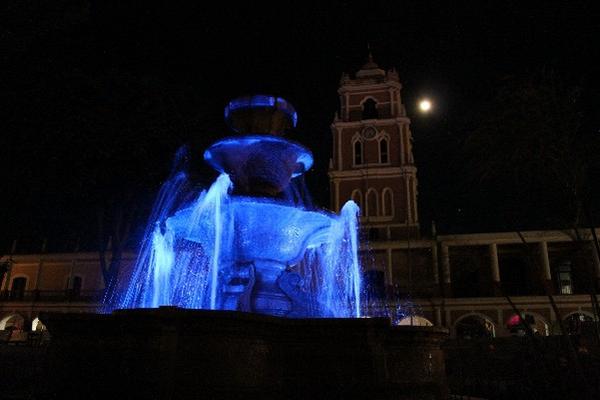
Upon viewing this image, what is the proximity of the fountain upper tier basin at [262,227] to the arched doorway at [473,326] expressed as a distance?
24685mm

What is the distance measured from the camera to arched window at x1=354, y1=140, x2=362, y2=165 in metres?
36.2

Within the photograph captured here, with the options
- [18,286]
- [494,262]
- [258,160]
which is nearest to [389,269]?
[494,262]

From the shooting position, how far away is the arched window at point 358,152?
119ft

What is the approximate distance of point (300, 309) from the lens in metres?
7.78

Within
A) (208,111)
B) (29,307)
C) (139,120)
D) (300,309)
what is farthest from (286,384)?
(29,307)

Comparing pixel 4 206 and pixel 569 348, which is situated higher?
pixel 4 206

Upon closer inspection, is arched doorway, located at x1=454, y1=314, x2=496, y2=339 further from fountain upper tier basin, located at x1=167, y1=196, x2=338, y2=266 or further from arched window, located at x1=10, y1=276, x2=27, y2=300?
arched window, located at x1=10, y1=276, x2=27, y2=300

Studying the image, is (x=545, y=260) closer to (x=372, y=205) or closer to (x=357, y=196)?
(x=372, y=205)

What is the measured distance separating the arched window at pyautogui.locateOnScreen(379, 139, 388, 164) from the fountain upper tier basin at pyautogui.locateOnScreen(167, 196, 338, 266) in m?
28.0

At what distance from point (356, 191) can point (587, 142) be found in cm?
2808

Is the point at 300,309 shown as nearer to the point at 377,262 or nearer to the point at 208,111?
the point at 208,111

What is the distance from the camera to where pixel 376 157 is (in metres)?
35.9

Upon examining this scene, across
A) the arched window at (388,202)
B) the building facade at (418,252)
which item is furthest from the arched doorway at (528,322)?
the arched window at (388,202)

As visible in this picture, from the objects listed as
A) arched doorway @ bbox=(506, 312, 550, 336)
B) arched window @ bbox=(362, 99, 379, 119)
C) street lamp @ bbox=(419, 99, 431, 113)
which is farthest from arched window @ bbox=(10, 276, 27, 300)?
street lamp @ bbox=(419, 99, 431, 113)
